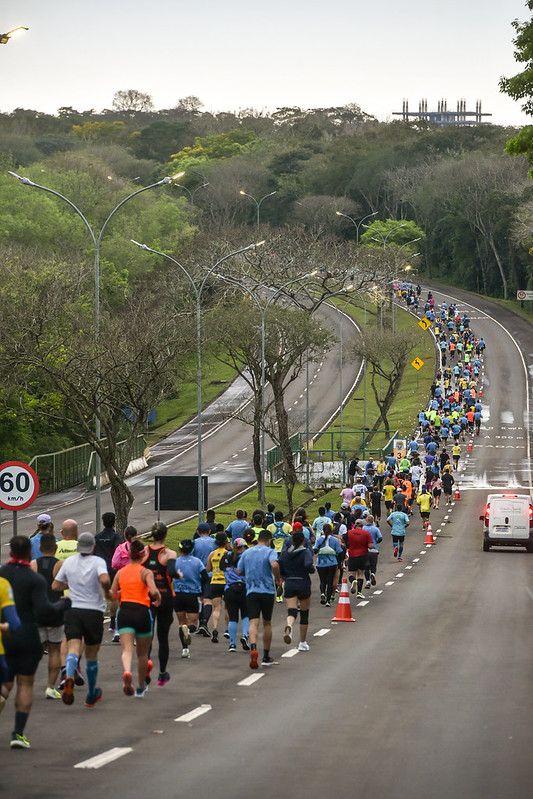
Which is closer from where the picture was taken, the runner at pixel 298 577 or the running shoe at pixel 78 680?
the running shoe at pixel 78 680

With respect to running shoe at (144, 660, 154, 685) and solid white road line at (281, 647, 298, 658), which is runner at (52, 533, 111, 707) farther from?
solid white road line at (281, 647, 298, 658)

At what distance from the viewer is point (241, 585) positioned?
666 inches

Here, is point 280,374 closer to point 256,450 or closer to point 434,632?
point 256,450

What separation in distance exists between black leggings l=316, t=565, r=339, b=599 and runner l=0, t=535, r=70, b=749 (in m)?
11.6

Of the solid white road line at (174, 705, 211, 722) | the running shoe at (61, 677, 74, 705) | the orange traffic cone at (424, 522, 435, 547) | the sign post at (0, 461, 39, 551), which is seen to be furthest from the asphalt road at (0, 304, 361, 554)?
the running shoe at (61, 677, 74, 705)

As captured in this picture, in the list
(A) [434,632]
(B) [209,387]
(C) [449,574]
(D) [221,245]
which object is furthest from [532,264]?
(A) [434,632]

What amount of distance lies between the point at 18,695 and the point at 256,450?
142 ft

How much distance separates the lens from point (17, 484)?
18.2 m

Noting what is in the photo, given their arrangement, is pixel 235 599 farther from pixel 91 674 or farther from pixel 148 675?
pixel 91 674

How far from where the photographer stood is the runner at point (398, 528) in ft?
104

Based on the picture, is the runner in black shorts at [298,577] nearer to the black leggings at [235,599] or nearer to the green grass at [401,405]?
the black leggings at [235,599]

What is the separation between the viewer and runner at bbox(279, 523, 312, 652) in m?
17.2

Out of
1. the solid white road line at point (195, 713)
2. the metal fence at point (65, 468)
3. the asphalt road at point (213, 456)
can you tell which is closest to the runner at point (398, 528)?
the asphalt road at point (213, 456)

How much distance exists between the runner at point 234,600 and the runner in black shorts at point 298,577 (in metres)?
0.60
